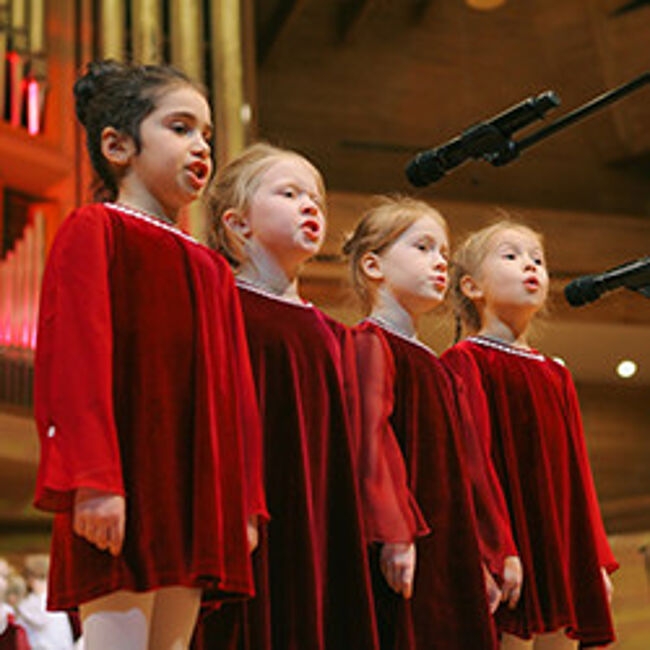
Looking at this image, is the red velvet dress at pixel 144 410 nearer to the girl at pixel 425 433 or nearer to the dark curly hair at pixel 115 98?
the dark curly hair at pixel 115 98

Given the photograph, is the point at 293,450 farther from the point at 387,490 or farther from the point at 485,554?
the point at 485,554

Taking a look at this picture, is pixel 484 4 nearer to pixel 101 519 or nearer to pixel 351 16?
pixel 351 16

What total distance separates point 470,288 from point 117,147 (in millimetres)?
1295

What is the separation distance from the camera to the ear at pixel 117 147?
2498 millimetres

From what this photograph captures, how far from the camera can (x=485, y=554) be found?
116 inches

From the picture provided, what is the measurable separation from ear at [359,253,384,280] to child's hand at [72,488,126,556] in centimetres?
125

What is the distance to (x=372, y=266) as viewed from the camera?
318cm

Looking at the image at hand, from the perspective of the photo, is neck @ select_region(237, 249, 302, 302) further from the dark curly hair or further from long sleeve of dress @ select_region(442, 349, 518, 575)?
long sleeve of dress @ select_region(442, 349, 518, 575)

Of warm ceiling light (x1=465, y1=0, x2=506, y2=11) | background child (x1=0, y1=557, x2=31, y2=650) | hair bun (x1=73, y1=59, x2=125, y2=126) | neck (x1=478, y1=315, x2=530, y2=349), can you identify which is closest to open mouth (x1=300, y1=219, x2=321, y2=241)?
hair bun (x1=73, y1=59, x2=125, y2=126)

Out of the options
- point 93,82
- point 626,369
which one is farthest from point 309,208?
point 626,369

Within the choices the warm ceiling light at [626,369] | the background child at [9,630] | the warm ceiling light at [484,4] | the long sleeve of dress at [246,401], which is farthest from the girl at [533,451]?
the warm ceiling light at [484,4]

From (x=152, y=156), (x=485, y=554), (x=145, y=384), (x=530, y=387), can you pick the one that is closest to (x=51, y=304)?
(x=145, y=384)

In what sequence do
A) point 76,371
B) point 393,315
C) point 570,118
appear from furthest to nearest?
point 393,315, point 570,118, point 76,371

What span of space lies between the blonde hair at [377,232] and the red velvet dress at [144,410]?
83 centimetres
